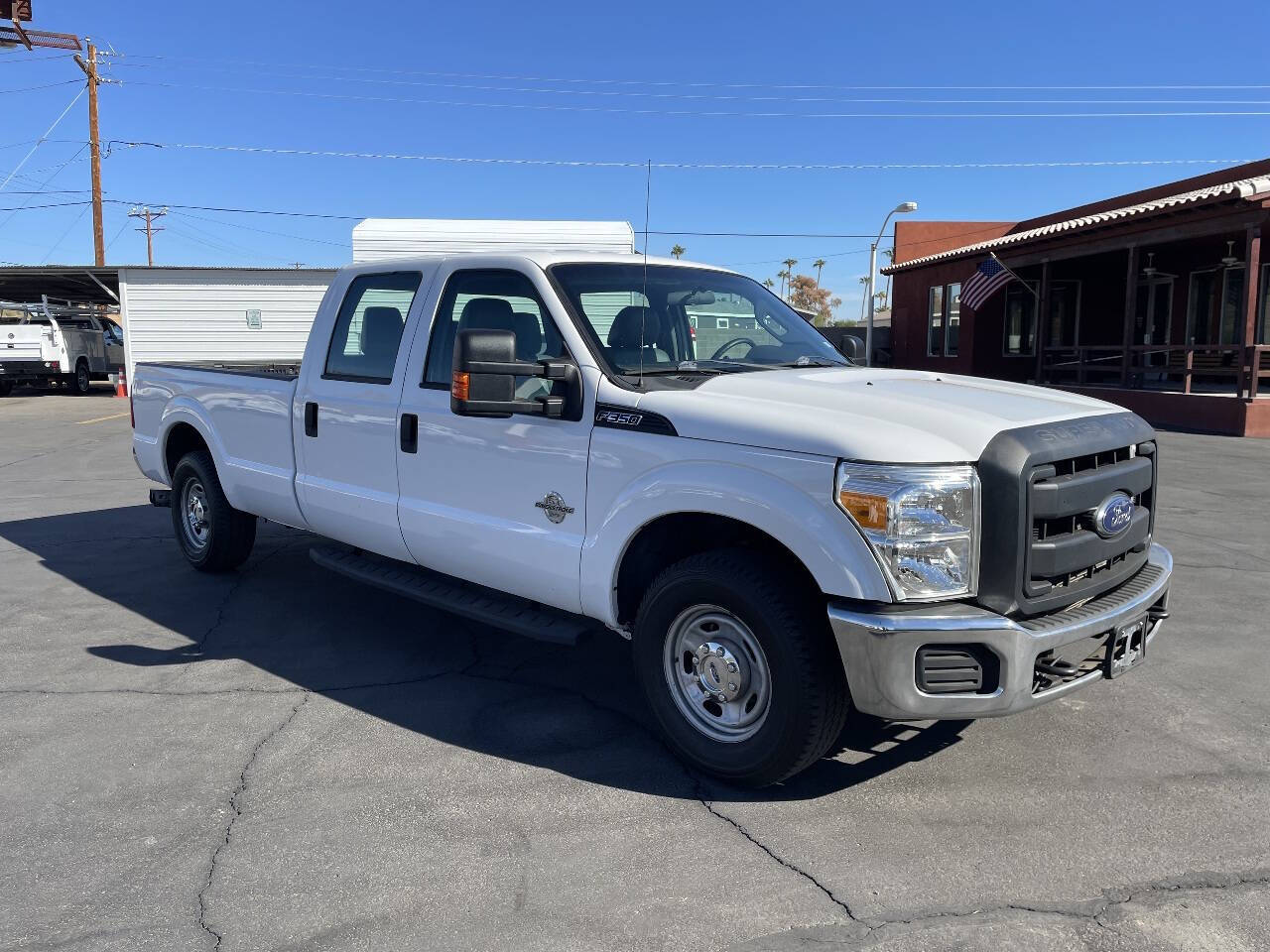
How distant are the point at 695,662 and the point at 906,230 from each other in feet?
102

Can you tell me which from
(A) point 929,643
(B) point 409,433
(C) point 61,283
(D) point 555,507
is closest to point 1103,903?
(A) point 929,643

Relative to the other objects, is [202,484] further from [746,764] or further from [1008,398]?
[1008,398]

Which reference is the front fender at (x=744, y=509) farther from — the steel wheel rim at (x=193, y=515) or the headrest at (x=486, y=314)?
the steel wheel rim at (x=193, y=515)

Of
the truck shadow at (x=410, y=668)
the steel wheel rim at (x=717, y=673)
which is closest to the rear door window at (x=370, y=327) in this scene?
the truck shadow at (x=410, y=668)

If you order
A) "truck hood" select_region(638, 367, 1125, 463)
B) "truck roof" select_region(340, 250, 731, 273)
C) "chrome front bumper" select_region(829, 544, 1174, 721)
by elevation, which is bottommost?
"chrome front bumper" select_region(829, 544, 1174, 721)

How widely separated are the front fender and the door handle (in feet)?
3.85

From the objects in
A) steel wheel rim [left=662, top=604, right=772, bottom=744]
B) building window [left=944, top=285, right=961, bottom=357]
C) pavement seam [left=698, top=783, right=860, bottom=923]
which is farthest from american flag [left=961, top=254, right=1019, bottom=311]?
pavement seam [left=698, top=783, right=860, bottom=923]

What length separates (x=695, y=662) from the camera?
3752mm

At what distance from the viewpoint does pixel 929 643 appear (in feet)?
10.4

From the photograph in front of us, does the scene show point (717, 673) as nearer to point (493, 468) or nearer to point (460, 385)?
point (493, 468)

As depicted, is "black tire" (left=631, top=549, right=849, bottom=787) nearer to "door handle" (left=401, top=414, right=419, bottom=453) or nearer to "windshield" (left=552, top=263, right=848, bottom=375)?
"windshield" (left=552, top=263, right=848, bottom=375)

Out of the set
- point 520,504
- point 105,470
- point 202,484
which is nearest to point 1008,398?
point 520,504

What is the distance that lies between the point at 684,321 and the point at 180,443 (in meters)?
4.31

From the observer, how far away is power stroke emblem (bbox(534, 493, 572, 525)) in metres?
4.11
